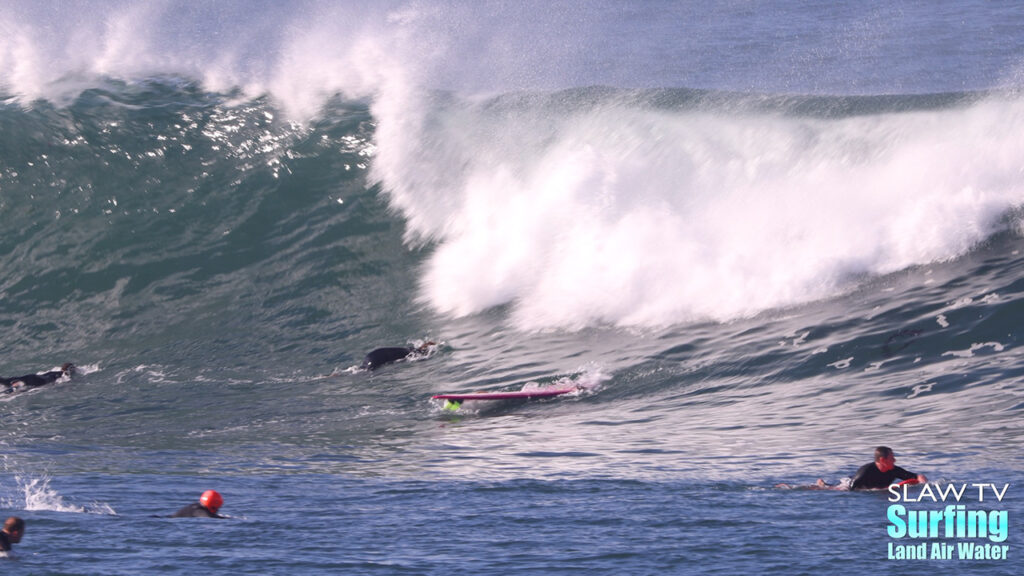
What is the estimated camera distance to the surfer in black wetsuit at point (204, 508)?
355 inches

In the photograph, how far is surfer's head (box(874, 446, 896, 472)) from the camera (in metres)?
9.38

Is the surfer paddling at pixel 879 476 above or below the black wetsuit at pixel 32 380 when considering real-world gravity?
below

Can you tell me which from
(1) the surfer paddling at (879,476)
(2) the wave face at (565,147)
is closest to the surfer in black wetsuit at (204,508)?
(1) the surfer paddling at (879,476)

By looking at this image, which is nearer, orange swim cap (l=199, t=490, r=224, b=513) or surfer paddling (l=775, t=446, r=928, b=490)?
orange swim cap (l=199, t=490, r=224, b=513)

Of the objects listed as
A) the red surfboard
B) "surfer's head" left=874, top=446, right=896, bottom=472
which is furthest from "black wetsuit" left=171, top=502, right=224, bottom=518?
"surfer's head" left=874, top=446, right=896, bottom=472

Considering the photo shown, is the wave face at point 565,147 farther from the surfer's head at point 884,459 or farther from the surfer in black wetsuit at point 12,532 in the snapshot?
the surfer in black wetsuit at point 12,532

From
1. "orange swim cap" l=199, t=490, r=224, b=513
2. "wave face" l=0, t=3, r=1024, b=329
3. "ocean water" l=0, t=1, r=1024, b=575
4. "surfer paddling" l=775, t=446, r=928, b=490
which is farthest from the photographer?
"wave face" l=0, t=3, r=1024, b=329

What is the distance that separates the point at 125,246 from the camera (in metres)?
19.5

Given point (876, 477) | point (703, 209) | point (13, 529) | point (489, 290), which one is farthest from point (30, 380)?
point (876, 477)

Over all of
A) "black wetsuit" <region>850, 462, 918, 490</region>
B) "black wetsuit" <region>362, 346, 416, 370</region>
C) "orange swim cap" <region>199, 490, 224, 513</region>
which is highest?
"black wetsuit" <region>362, 346, 416, 370</region>

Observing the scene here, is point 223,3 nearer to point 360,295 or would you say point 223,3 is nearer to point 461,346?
point 360,295

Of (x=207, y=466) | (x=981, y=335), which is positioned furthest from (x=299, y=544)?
(x=981, y=335)

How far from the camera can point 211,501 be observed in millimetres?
9078

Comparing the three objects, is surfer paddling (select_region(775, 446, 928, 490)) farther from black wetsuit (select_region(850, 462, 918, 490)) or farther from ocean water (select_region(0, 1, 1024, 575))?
ocean water (select_region(0, 1, 1024, 575))
